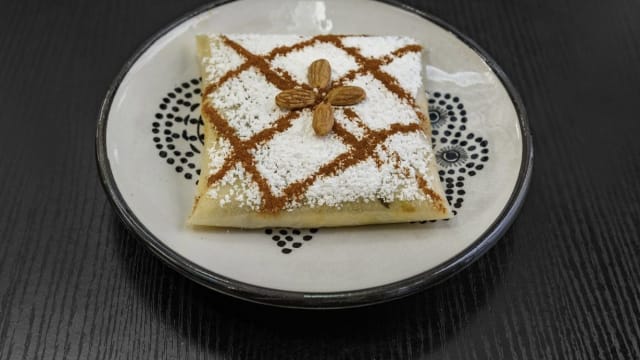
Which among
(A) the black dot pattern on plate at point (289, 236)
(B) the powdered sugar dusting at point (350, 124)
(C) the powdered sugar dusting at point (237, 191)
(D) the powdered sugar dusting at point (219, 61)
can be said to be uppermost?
(D) the powdered sugar dusting at point (219, 61)

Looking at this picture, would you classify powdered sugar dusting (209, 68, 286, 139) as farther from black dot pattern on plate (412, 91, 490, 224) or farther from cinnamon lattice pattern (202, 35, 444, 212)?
black dot pattern on plate (412, 91, 490, 224)

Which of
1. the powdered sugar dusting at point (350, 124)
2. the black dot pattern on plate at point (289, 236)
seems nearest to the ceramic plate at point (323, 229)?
the black dot pattern on plate at point (289, 236)

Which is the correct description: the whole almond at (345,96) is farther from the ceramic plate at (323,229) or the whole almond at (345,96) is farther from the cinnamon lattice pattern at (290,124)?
the ceramic plate at (323,229)

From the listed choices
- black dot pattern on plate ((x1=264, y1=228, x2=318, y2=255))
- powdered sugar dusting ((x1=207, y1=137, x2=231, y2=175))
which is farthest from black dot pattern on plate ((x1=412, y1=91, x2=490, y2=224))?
powdered sugar dusting ((x1=207, y1=137, x2=231, y2=175))

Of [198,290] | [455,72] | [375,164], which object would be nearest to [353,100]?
[375,164]

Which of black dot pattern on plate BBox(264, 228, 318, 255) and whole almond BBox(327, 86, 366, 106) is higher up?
whole almond BBox(327, 86, 366, 106)

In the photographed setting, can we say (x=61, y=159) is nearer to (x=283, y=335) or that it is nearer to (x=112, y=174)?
(x=112, y=174)

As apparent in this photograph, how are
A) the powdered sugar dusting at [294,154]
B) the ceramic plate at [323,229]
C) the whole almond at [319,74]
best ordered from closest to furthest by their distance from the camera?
the ceramic plate at [323,229] < the powdered sugar dusting at [294,154] < the whole almond at [319,74]
